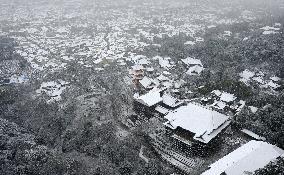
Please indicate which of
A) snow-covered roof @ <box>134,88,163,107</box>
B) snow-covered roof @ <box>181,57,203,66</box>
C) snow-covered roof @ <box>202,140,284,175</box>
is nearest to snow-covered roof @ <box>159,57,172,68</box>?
snow-covered roof @ <box>181,57,203,66</box>

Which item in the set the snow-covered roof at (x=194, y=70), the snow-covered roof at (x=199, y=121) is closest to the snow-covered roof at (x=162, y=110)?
the snow-covered roof at (x=199, y=121)

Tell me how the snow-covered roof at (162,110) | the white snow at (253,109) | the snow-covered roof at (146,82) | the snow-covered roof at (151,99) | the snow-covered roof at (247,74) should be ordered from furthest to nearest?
1. the snow-covered roof at (247,74)
2. the snow-covered roof at (146,82)
3. the snow-covered roof at (151,99)
4. the snow-covered roof at (162,110)
5. the white snow at (253,109)

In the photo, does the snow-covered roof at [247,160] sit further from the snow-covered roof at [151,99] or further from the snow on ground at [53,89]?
the snow on ground at [53,89]

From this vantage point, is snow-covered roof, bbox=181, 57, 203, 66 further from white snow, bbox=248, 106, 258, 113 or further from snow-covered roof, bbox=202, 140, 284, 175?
snow-covered roof, bbox=202, 140, 284, 175

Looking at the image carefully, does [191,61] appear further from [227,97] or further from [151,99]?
[151,99]

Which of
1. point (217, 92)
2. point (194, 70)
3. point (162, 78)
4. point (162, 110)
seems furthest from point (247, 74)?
point (162, 110)

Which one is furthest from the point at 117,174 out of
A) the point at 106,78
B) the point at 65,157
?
the point at 106,78

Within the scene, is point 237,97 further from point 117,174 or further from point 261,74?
point 117,174

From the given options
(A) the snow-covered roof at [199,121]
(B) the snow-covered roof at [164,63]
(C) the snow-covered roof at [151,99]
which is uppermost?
(A) the snow-covered roof at [199,121]
